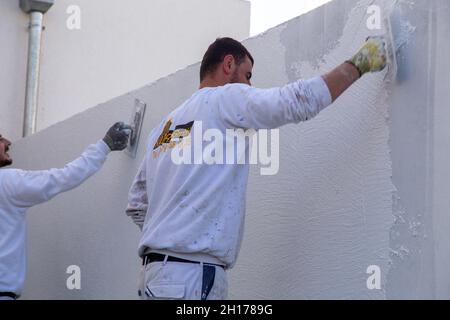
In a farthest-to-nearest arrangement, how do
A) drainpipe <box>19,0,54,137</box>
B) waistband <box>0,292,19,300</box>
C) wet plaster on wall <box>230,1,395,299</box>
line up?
drainpipe <box>19,0,54,137</box>
waistband <box>0,292,19,300</box>
wet plaster on wall <box>230,1,395,299</box>

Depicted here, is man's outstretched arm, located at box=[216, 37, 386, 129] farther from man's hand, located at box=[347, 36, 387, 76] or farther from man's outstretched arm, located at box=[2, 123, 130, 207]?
man's outstretched arm, located at box=[2, 123, 130, 207]

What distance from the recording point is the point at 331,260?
9.18 ft

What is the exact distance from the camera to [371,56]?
2492 millimetres

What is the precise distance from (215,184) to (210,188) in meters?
0.02

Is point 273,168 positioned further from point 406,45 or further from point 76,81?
point 76,81

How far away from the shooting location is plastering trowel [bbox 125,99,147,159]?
13.6ft

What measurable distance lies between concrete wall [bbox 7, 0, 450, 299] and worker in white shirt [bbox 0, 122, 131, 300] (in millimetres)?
492

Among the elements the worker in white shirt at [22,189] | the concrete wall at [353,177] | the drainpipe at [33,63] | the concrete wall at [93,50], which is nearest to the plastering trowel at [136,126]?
the worker in white shirt at [22,189]

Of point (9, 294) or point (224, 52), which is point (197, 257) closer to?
point (224, 52)

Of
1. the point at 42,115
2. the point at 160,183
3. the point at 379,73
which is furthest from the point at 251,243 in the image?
the point at 42,115

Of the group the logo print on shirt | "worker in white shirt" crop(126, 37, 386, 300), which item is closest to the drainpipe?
the logo print on shirt

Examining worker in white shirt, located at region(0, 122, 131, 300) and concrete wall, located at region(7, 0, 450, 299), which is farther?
worker in white shirt, located at region(0, 122, 131, 300)

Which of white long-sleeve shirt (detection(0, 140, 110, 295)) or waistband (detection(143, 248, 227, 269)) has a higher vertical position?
white long-sleeve shirt (detection(0, 140, 110, 295))

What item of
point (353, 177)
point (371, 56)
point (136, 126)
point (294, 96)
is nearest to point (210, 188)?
point (294, 96)
